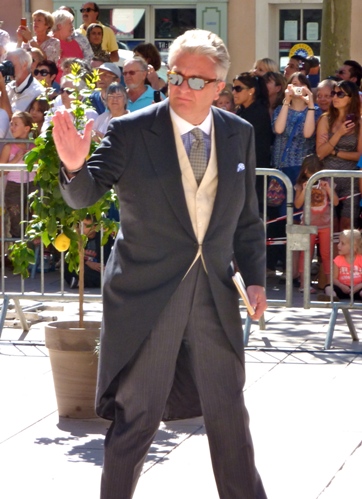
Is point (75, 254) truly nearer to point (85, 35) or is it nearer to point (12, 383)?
point (12, 383)

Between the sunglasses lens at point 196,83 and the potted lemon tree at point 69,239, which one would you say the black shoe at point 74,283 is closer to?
the potted lemon tree at point 69,239

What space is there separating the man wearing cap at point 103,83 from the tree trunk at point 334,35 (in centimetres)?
253

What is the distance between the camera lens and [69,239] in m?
6.19

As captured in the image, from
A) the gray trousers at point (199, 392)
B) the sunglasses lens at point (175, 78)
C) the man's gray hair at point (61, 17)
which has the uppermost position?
the man's gray hair at point (61, 17)

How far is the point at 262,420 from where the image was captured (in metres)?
5.90

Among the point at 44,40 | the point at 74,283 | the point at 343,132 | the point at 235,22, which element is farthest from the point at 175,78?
the point at 235,22

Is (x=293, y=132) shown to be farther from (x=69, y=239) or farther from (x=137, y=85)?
(x=69, y=239)

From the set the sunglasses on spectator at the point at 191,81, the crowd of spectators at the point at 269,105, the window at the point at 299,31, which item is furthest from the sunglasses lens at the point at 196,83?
the window at the point at 299,31

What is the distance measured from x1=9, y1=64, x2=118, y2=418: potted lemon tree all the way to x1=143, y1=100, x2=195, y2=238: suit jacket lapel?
193cm

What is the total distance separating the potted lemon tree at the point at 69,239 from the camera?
5930 millimetres

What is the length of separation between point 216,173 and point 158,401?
0.82 metres

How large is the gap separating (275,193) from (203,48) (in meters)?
5.69

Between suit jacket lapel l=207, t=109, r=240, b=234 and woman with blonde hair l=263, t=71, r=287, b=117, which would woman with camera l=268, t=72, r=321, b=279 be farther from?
suit jacket lapel l=207, t=109, r=240, b=234

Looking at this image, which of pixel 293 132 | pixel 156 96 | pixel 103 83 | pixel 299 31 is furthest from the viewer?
pixel 299 31
